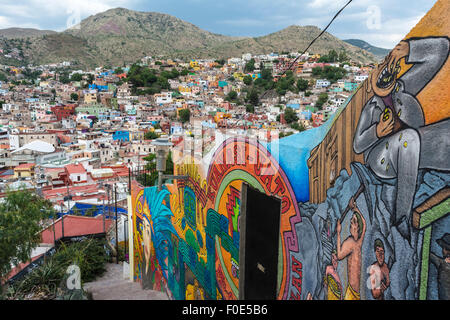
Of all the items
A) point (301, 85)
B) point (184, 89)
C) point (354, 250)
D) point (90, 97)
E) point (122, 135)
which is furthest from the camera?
point (184, 89)

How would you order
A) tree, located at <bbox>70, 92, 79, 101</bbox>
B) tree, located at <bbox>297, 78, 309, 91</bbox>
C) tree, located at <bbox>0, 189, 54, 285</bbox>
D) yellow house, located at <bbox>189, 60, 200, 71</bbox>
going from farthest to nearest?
1. yellow house, located at <bbox>189, 60, 200, 71</bbox>
2. tree, located at <bbox>70, 92, 79, 101</bbox>
3. tree, located at <bbox>297, 78, 309, 91</bbox>
4. tree, located at <bbox>0, 189, 54, 285</bbox>

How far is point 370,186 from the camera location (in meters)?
2.15

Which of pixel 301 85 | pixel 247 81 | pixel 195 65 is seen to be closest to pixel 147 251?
pixel 301 85

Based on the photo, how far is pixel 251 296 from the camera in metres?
3.69

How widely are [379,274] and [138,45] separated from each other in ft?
474

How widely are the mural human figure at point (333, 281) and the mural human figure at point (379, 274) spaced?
1.17 feet

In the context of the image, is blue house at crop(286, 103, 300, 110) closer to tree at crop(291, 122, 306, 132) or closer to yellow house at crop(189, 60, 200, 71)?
tree at crop(291, 122, 306, 132)

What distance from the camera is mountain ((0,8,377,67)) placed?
122188 millimetres

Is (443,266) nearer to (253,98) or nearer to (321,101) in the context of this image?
(321,101)

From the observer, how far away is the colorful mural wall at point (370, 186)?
175cm

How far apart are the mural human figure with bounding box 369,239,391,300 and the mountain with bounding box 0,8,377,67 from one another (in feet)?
387

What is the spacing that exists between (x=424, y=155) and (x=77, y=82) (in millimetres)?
91023

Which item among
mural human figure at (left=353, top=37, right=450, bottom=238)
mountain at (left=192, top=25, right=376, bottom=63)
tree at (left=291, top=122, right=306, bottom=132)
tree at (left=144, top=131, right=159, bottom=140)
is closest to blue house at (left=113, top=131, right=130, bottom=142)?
tree at (left=144, top=131, right=159, bottom=140)
